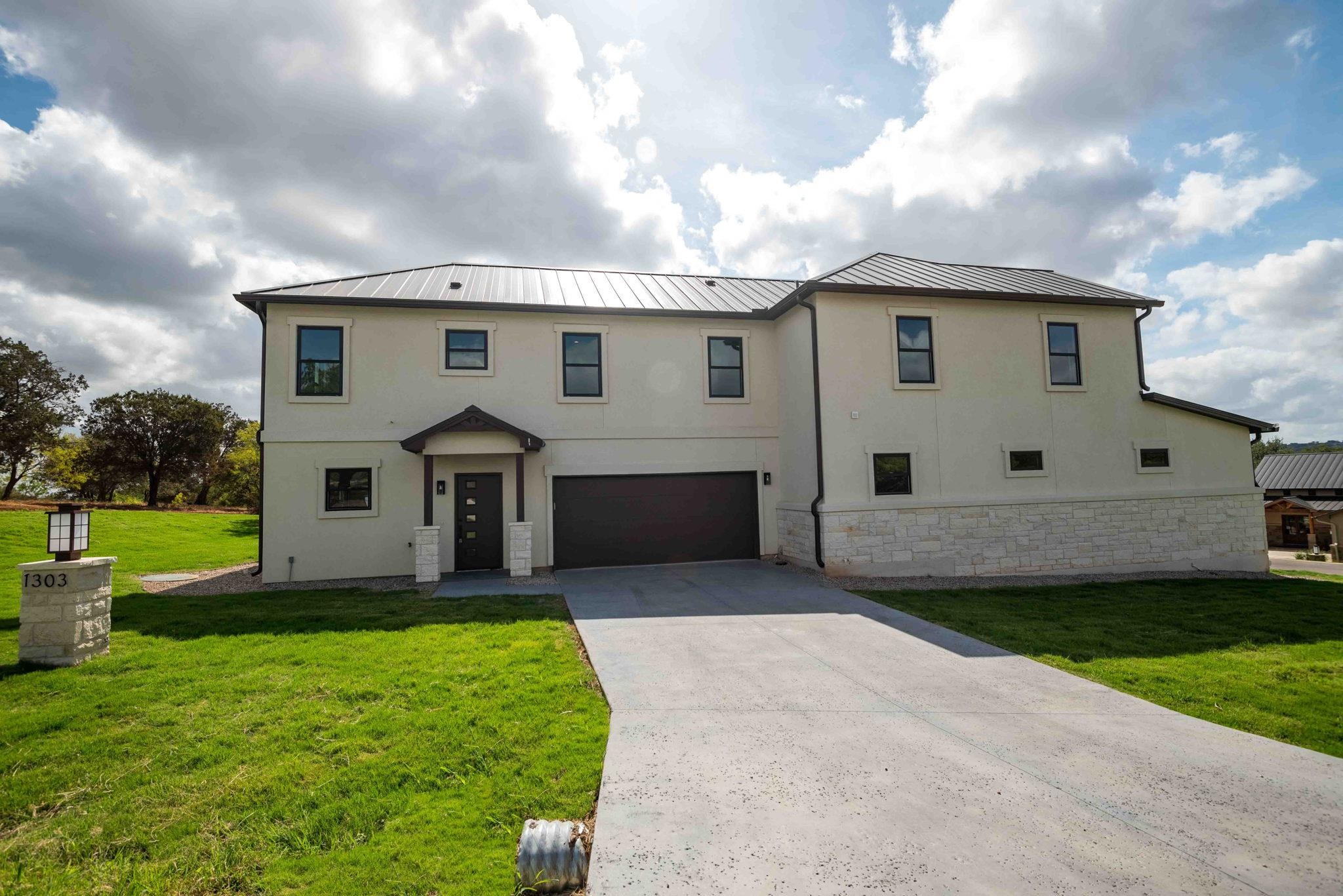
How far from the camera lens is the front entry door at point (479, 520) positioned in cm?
1287

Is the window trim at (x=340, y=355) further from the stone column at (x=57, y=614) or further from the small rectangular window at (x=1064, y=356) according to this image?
the small rectangular window at (x=1064, y=356)

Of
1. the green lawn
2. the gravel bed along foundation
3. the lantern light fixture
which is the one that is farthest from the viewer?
the gravel bed along foundation

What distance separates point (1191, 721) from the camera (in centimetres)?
500

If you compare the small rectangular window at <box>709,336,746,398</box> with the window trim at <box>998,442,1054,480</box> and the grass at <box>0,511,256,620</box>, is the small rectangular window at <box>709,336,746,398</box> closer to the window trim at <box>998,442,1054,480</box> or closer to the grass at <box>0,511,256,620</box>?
the window trim at <box>998,442,1054,480</box>

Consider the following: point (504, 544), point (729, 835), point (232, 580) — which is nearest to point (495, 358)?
point (504, 544)

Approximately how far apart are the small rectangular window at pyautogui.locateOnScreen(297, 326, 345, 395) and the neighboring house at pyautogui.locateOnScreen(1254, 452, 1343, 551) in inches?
1603

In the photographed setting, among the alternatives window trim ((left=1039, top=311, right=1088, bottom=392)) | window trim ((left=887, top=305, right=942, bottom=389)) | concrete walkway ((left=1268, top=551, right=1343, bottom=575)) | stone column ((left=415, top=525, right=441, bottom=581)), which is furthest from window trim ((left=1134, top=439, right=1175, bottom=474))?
stone column ((left=415, top=525, right=441, bottom=581))

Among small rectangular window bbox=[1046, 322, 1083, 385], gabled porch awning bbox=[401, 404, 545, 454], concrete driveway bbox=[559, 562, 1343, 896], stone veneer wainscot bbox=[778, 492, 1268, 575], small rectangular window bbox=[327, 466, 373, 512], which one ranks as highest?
small rectangular window bbox=[1046, 322, 1083, 385]

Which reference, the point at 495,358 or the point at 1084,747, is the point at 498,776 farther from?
the point at 495,358

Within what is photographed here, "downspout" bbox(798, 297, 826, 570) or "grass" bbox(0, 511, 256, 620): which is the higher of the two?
"downspout" bbox(798, 297, 826, 570)

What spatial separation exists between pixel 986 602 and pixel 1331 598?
266 inches

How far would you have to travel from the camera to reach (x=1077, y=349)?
13.9m

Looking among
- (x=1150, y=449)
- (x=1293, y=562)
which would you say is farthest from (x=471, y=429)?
(x=1293, y=562)

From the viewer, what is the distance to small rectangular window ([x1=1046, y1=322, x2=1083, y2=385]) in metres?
13.7
